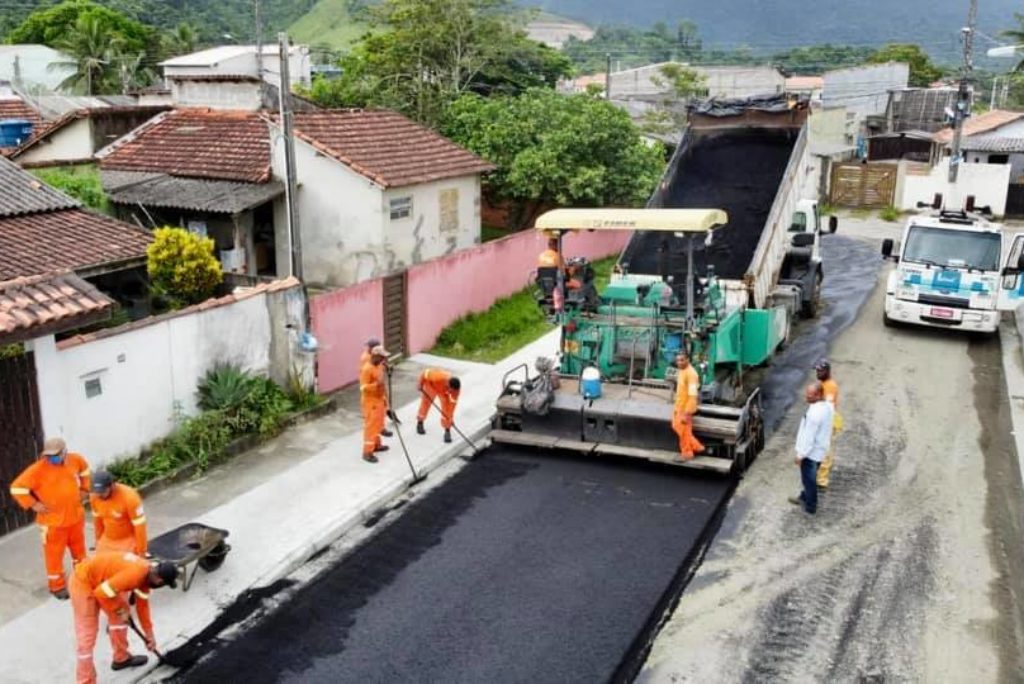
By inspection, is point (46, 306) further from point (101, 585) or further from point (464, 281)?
point (464, 281)

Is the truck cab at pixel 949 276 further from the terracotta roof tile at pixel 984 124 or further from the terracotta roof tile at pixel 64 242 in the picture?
the terracotta roof tile at pixel 984 124

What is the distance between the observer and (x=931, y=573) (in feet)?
28.9

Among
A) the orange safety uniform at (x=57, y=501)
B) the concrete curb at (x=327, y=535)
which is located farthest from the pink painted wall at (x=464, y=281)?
the orange safety uniform at (x=57, y=501)

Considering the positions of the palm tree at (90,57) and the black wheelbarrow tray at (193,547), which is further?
the palm tree at (90,57)

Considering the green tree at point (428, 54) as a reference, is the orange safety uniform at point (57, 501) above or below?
below

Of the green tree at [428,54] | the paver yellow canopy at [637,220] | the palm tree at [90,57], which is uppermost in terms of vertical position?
the palm tree at [90,57]

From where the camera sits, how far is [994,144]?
35.9m

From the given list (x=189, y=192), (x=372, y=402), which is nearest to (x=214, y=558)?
(x=372, y=402)

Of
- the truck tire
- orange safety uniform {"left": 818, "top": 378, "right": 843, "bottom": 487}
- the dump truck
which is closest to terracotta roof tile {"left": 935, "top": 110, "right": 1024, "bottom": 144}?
the truck tire

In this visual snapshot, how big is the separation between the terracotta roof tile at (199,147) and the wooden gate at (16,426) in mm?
10145

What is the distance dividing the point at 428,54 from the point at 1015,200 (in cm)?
2024

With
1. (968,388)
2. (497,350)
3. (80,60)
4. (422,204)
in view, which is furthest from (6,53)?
(968,388)

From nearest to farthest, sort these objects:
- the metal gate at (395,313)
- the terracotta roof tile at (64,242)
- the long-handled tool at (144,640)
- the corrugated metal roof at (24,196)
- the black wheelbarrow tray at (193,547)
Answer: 1. the long-handled tool at (144,640)
2. the black wheelbarrow tray at (193,547)
3. the terracotta roof tile at (64,242)
4. the corrugated metal roof at (24,196)
5. the metal gate at (395,313)

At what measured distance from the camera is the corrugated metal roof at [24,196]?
48.5ft
